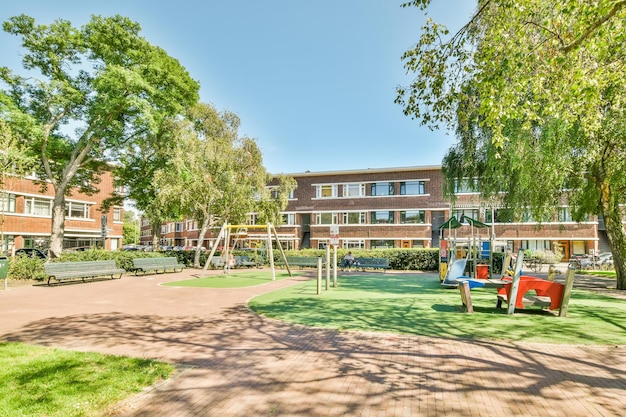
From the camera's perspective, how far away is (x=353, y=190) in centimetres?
4297

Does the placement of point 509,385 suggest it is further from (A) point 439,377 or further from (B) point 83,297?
(B) point 83,297

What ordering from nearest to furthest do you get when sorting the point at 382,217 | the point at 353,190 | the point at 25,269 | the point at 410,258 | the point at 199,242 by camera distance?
the point at 25,269, the point at 199,242, the point at 410,258, the point at 382,217, the point at 353,190

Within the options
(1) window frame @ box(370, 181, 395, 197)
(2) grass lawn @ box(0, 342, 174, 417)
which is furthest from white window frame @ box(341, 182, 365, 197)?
(2) grass lawn @ box(0, 342, 174, 417)

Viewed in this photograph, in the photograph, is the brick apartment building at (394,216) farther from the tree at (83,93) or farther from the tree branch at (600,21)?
the tree branch at (600,21)

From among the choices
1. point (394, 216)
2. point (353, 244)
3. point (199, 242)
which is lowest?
point (353, 244)

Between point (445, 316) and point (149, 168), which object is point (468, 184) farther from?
point (149, 168)

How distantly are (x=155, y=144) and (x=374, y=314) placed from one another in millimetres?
22805

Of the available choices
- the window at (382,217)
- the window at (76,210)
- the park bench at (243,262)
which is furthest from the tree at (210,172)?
the window at (76,210)

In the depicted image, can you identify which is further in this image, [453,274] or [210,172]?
[210,172]

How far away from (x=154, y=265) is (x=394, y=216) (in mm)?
25185

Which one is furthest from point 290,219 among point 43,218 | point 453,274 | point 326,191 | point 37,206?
point 453,274

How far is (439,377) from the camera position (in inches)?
215

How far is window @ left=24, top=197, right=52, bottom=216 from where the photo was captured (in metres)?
37.7

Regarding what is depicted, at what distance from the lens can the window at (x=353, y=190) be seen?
42.5m
